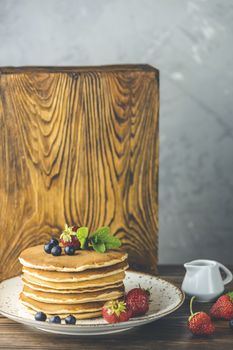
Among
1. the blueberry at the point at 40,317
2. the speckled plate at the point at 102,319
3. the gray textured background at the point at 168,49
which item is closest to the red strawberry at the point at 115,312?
the speckled plate at the point at 102,319

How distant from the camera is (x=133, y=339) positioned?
1827 mm

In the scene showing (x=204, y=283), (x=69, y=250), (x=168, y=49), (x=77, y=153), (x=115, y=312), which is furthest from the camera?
(x=168, y=49)

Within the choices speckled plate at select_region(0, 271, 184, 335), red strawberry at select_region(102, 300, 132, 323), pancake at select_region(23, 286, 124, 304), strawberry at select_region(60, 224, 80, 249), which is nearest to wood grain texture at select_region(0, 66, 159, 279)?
speckled plate at select_region(0, 271, 184, 335)

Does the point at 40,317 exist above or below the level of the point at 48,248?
below

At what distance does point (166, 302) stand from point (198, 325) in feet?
0.67

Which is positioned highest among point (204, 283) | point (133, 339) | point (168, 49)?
point (168, 49)

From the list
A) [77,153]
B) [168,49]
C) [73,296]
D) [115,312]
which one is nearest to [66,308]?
[73,296]

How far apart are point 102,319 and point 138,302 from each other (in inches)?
3.9

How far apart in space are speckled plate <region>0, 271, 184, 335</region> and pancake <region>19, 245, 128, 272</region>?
0.44 ft

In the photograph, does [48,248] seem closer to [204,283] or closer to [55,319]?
[55,319]

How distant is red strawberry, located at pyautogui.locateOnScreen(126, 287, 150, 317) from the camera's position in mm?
1897

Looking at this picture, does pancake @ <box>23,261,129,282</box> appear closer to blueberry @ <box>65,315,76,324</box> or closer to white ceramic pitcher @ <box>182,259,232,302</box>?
blueberry @ <box>65,315,76,324</box>

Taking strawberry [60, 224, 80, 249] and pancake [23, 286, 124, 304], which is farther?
strawberry [60, 224, 80, 249]

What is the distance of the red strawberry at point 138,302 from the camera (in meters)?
1.90
